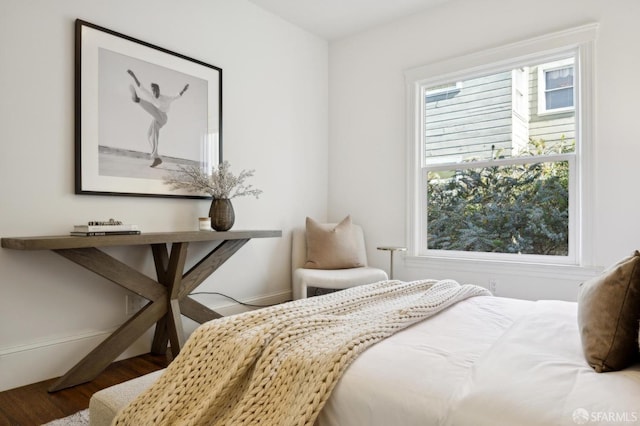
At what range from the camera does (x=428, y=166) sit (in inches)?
149

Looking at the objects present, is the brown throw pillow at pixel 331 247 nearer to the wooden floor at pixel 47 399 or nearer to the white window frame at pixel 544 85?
the wooden floor at pixel 47 399

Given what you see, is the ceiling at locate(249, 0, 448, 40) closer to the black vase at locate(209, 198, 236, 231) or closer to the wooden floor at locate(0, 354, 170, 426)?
the black vase at locate(209, 198, 236, 231)

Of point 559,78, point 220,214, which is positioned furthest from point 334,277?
point 559,78

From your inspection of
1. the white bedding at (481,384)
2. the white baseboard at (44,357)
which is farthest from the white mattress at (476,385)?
the white baseboard at (44,357)

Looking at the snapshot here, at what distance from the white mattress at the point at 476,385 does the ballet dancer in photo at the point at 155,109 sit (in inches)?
71.3

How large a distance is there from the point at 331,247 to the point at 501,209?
145 cm

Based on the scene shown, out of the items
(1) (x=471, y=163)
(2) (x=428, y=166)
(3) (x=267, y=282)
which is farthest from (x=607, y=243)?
(3) (x=267, y=282)

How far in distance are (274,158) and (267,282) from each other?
1.12 meters

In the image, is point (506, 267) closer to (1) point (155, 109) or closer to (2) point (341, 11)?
(2) point (341, 11)

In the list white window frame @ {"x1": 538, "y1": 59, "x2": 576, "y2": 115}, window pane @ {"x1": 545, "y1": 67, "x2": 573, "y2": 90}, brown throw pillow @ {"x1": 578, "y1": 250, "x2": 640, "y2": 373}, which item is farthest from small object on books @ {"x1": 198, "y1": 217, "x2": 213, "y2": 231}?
window pane @ {"x1": 545, "y1": 67, "x2": 573, "y2": 90}

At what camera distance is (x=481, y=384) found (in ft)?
3.21

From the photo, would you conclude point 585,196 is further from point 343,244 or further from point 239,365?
point 239,365

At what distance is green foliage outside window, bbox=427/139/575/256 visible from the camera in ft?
10.3

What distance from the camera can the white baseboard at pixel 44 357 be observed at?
7.25 feet
